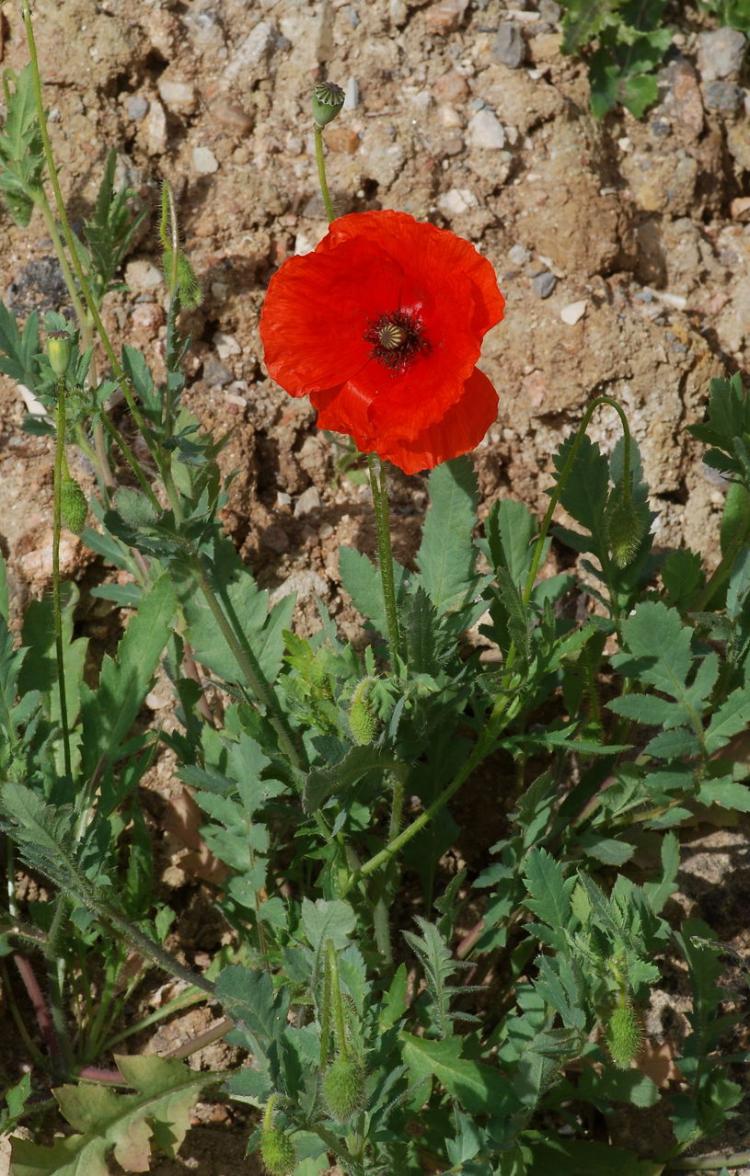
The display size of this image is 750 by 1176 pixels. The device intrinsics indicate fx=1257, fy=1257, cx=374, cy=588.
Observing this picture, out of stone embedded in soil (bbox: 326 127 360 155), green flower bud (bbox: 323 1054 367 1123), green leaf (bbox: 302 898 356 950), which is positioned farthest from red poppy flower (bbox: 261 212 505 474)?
stone embedded in soil (bbox: 326 127 360 155)

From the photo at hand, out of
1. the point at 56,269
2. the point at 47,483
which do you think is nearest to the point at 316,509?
the point at 47,483

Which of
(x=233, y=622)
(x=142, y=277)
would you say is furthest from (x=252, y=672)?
(x=142, y=277)

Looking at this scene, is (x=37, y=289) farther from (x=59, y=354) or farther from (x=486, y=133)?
(x=486, y=133)

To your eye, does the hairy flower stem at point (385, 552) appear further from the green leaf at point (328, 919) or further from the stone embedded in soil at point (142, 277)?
the stone embedded in soil at point (142, 277)

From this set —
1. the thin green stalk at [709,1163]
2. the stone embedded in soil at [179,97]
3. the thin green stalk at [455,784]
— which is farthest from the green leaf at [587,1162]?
the stone embedded in soil at [179,97]

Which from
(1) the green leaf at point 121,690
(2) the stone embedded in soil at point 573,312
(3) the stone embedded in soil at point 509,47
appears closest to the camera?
(1) the green leaf at point 121,690

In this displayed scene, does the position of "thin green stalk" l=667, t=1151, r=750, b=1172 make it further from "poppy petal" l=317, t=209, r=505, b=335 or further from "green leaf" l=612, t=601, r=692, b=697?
"poppy petal" l=317, t=209, r=505, b=335

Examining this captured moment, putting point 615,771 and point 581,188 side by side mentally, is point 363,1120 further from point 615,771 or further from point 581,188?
point 581,188
